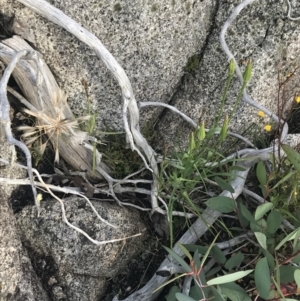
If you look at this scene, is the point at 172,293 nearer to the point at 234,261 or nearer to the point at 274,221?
the point at 234,261

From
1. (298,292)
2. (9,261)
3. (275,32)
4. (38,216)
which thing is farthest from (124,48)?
(298,292)

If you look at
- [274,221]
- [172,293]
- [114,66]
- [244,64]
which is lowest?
[172,293]

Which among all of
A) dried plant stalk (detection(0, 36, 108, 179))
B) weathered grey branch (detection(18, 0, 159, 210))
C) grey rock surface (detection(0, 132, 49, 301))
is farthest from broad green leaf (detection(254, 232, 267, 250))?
grey rock surface (detection(0, 132, 49, 301))

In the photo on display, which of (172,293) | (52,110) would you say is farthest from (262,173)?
(52,110)

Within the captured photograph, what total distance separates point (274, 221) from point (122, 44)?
0.76 meters

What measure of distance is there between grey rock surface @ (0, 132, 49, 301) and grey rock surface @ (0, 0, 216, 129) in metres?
0.31

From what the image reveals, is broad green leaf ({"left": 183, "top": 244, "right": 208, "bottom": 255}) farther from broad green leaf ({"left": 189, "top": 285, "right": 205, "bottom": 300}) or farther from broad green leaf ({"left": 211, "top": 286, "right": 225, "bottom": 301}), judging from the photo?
broad green leaf ({"left": 211, "top": 286, "right": 225, "bottom": 301})

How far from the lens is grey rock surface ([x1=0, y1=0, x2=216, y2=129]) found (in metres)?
1.53

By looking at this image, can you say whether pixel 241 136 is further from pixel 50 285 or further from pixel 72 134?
pixel 50 285

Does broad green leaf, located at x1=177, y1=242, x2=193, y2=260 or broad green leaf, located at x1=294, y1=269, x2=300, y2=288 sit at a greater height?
broad green leaf, located at x1=294, y1=269, x2=300, y2=288

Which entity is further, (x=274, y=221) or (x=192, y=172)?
(x=192, y=172)

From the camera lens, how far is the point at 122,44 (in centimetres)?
159

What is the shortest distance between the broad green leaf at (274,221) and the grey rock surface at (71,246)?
1.67ft

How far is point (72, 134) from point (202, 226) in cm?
56
